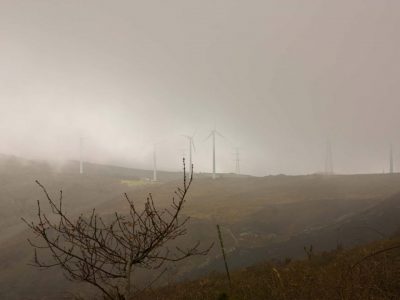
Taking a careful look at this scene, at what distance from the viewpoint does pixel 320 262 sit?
20.3 metres

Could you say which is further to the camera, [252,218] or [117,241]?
[252,218]

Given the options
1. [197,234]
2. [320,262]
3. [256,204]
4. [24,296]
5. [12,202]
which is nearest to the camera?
[320,262]

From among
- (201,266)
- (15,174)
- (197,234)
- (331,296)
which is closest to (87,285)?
(201,266)

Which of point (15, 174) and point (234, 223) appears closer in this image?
point (234, 223)

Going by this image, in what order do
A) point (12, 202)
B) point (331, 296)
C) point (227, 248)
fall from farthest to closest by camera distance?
point (12, 202) → point (227, 248) → point (331, 296)

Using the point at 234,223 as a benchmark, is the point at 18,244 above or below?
below

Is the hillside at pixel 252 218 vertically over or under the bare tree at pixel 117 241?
under

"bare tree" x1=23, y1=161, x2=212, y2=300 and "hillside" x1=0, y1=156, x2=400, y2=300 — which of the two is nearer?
"bare tree" x1=23, y1=161, x2=212, y2=300

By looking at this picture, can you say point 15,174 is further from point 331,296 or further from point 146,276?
point 331,296

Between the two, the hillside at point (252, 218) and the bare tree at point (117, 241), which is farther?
the hillside at point (252, 218)

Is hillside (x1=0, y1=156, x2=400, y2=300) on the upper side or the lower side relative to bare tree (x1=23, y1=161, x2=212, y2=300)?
lower

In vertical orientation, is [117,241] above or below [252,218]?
above

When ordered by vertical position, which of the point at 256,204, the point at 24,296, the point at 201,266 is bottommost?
the point at 24,296

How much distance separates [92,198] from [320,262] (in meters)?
86.9
